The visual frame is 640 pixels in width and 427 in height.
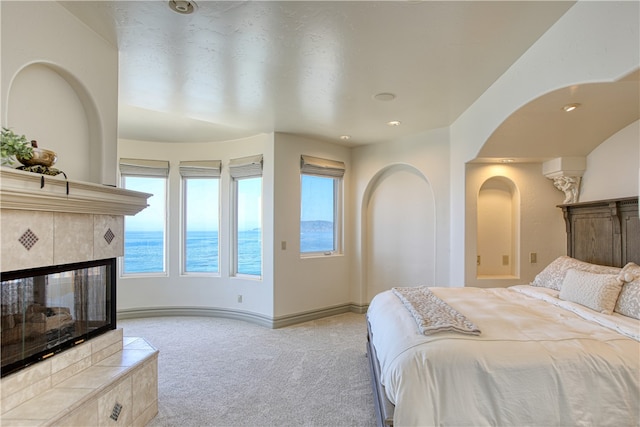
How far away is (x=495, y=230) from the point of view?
4281 millimetres

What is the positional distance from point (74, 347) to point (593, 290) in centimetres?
362

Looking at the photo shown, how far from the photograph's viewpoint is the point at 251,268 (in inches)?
201

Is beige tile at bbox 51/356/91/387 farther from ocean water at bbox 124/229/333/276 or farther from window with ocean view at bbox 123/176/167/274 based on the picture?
window with ocean view at bbox 123/176/167/274

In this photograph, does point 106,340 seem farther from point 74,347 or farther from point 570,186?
point 570,186

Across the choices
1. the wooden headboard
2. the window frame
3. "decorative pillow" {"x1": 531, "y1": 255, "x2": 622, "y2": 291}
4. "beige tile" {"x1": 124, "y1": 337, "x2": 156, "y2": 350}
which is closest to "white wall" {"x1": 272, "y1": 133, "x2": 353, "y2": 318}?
the window frame

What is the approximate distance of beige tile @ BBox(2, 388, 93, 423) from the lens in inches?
64.8

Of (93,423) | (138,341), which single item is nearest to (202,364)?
(138,341)

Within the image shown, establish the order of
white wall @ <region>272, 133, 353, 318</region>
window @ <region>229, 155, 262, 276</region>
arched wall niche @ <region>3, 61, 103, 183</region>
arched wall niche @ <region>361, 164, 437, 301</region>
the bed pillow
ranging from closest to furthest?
1. arched wall niche @ <region>3, 61, 103, 183</region>
2. the bed pillow
3. white wall @ <region>272, 133, 353, 318</region>
4. arched wall niche @ <region>361, 164, 437, 301</region>
5. window @ <region>229, 155, 262, 276</region>

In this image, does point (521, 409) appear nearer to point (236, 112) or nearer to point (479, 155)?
point (479, 155)

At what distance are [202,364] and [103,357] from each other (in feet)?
4.15

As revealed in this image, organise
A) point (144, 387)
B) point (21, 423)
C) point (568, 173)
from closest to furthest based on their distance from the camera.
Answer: point (21, 423) → point (144, 387) → point (568, 173)

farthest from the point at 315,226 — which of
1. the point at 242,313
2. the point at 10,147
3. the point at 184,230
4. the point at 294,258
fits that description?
the point at 10,147

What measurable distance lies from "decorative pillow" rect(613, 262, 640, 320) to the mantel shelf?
141 inches

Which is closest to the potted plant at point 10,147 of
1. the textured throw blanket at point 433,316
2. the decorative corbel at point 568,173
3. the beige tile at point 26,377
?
the beige tile at point 26,377
